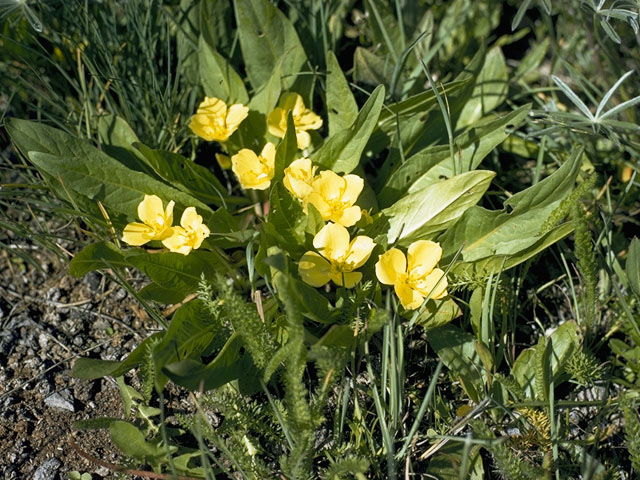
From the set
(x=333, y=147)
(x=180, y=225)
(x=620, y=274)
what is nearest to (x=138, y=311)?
(x=180, y=225)

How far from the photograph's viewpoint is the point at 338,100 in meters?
2.41

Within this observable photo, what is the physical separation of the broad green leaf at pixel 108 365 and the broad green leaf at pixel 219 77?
108 cm

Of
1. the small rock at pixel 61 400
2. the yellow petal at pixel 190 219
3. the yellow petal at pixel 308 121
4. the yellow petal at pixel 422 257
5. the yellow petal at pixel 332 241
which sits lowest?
the small rock at pixel 61 400

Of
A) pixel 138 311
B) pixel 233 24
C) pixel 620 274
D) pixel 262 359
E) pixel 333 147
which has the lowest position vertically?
pixel 620 274

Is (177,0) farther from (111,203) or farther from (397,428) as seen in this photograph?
(397,428)

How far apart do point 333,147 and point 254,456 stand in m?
1.04

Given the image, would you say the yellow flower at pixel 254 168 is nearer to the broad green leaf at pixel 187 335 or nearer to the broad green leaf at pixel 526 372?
the broad green leaf at pixel 187 335

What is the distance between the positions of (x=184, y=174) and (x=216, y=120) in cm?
23

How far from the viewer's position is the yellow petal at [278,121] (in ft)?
7.82

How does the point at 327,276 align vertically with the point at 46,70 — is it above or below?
below

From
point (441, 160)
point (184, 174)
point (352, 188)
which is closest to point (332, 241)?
point (352, 188)

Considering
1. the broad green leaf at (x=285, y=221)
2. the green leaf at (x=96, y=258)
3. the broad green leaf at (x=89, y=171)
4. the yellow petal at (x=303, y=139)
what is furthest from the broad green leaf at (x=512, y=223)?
the green leaf at (x=96, y=258)

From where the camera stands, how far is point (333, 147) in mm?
2244

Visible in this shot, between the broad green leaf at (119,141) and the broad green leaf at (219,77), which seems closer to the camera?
the broad green leaf at (119,141)
